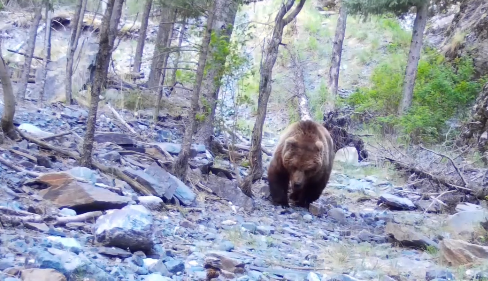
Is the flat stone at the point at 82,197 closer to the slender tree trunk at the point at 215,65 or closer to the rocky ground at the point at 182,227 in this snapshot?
the rocky ground at the point at 182,227

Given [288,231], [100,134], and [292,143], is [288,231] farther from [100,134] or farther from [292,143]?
[100,134]

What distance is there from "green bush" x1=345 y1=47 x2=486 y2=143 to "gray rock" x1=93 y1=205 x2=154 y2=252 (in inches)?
466

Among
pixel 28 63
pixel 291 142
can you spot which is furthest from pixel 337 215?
pixel 28 63

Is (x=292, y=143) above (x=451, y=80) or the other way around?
the other way around

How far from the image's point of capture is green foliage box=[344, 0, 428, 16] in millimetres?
16720

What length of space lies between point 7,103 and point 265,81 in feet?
11.1

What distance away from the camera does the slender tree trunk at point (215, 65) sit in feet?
29.8

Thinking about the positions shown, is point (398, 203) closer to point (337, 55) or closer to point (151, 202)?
point (151, 202)

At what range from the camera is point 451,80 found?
1758cm

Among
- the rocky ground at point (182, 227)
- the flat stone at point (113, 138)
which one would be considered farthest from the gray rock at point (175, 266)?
the flat stone at point (113, 138)

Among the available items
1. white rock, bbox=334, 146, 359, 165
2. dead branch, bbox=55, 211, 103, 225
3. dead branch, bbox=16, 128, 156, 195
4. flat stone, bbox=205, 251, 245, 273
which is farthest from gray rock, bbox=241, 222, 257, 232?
white rock, bbox=334, 146, 359, 165

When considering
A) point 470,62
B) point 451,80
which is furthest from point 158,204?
point 470,62

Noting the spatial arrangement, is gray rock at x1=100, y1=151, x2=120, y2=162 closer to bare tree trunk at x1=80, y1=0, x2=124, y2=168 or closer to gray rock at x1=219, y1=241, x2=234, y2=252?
bare tree trunk at x1=80, y1=0, x2=124, y2=168

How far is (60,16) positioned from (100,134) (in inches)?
699
